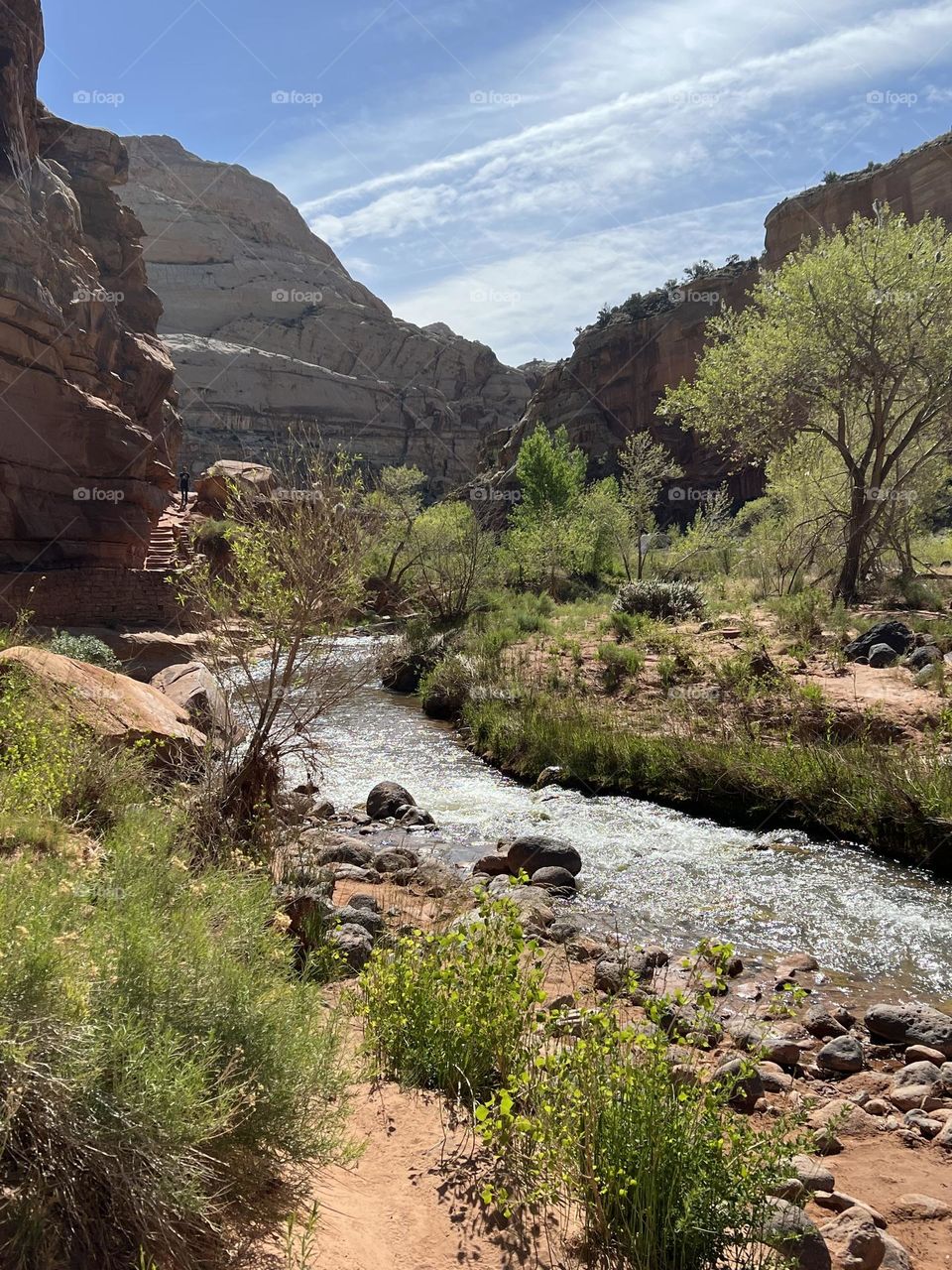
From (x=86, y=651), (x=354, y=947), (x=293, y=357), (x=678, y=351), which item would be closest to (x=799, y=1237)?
(x=354, y=947)

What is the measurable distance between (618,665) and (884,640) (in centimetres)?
468

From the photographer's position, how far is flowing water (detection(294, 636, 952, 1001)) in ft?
22.3

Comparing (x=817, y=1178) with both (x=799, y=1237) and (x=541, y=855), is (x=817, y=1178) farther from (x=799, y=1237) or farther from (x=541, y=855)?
(x=541, y=855)

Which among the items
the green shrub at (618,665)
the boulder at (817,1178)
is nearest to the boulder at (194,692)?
the boulder at (817,1178)

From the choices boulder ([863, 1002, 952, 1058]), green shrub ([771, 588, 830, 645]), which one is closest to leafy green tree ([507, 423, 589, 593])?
green shrub ([771, 588, 830, 645])

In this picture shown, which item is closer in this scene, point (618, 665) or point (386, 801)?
point (386, 801)

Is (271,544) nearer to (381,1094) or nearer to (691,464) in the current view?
(381,1094)

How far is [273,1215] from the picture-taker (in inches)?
99.9

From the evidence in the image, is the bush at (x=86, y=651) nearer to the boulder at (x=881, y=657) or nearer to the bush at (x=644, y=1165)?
the boulder at (x=881, y=657)

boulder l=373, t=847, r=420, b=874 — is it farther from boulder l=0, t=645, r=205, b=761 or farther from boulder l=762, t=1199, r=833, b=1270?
boulder l=762, t=1199, r=833, b=1270

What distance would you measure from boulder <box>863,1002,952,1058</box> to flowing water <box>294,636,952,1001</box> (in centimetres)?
88

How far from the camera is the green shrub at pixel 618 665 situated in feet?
50.6

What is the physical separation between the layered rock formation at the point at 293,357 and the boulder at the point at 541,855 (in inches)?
2668

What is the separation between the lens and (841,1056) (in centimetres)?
485
